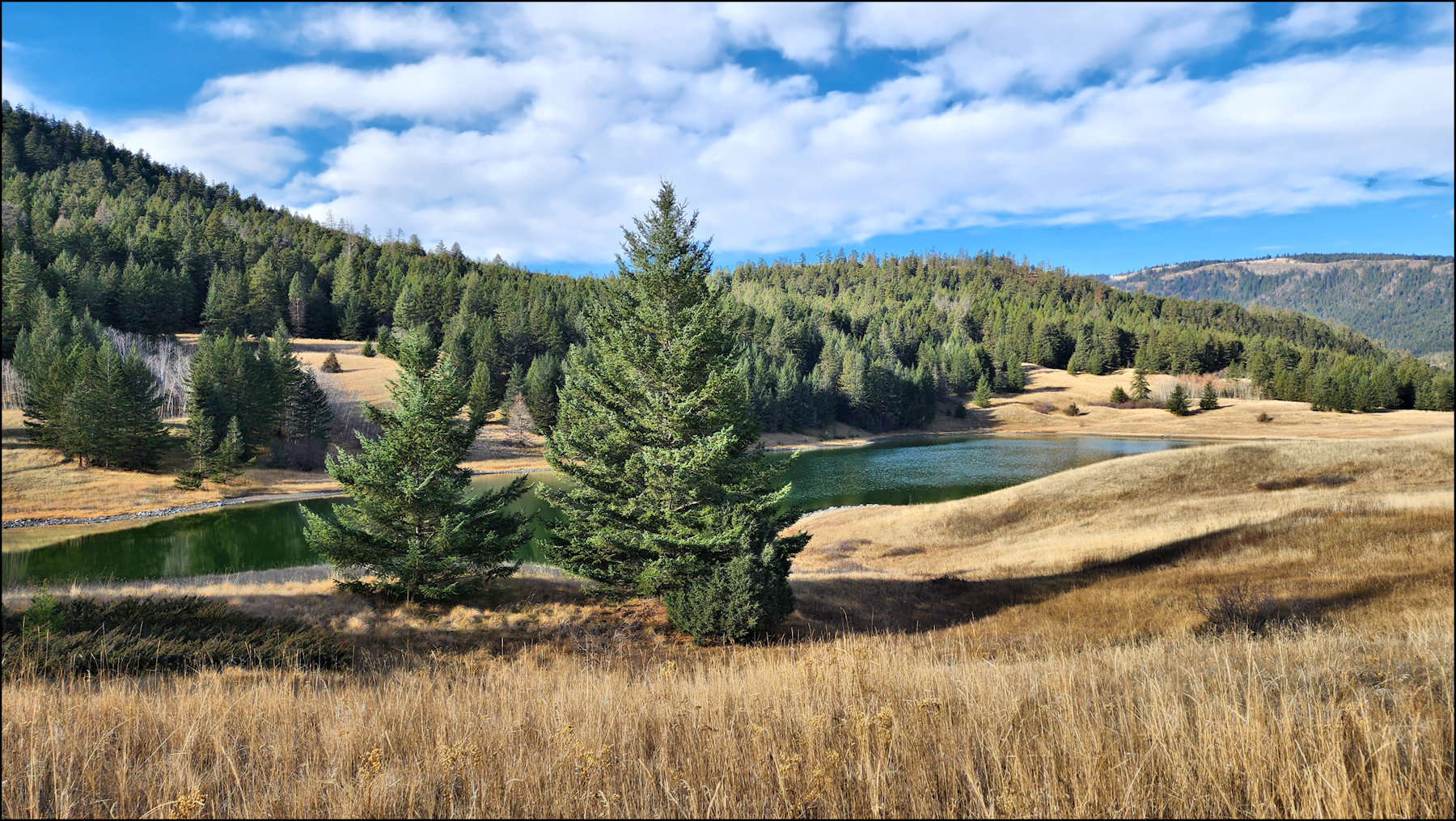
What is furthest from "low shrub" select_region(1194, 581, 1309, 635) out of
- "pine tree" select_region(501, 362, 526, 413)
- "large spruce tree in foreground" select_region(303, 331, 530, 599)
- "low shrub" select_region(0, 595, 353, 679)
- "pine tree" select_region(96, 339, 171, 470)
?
"pine tree" select_region(501, 362, 526, 413)

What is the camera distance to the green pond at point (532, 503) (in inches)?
1110

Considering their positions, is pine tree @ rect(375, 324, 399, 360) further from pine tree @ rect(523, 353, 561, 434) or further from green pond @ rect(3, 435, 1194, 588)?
pine tree @ rect(523, 353, 561, 434)

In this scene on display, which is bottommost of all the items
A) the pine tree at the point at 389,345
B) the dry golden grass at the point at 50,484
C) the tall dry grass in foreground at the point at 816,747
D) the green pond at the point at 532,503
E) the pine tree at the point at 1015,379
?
the green pond at the point at 532,503

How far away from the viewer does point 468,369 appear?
3708 inches

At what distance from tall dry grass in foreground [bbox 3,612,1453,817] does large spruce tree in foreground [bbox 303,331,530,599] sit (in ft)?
39.2

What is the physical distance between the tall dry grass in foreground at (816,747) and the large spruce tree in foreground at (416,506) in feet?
39.2

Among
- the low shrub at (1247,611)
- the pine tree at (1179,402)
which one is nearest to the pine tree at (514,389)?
the pine tree at (1179,402)

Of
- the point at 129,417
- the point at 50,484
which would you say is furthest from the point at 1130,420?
the point at 50,484

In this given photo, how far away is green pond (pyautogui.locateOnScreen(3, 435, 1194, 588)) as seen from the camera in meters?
28.2

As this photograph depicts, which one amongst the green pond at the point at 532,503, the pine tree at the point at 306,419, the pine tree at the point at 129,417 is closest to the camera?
A: the pine tree at the point at 129,417

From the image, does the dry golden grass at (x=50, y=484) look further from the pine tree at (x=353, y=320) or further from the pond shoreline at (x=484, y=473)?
the pine tree at (x=353, y=320)

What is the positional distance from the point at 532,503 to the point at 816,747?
169 feet

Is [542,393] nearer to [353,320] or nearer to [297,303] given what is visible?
[353,320]

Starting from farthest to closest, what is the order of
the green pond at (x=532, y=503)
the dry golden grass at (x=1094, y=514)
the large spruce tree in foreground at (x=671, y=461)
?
the green pond at (x=532, y=503)
the dry golden grass at (x=1094, y=514)
the large spruce tree in foreground at (x=671, y=461)
